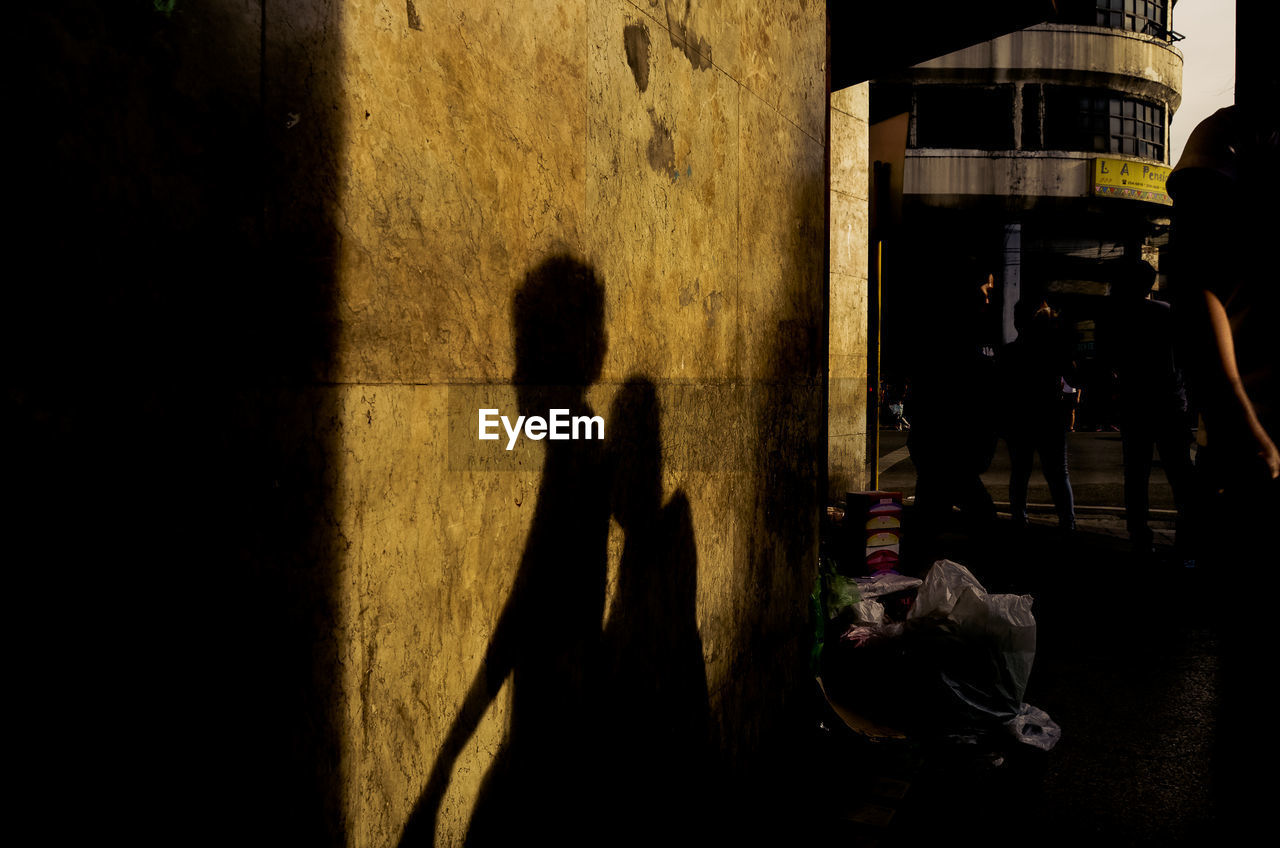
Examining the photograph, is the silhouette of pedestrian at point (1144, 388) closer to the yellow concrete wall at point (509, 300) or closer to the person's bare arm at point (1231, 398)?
the yellow concrete wall at point (509, 300)

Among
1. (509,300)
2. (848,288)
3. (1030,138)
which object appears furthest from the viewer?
(1030,138)

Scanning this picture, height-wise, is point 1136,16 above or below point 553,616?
above

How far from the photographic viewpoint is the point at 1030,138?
26766 mm

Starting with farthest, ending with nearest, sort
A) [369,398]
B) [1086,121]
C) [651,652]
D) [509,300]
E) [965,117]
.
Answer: [1086,121]
[965,117]
[651,652]
[509,300]
[369,398]

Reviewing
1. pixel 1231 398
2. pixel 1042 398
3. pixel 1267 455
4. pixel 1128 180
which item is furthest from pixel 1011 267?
pixel 1267 455

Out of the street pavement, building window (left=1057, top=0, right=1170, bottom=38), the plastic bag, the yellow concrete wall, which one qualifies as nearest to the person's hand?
the street pavement

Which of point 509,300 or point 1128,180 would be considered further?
point 1128,180

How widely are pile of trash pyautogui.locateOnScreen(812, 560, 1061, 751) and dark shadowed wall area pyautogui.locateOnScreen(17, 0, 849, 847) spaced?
0.86m

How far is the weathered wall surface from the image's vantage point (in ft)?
30.2

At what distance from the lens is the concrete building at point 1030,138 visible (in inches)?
1027

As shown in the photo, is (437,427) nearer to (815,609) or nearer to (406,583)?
(406,583)

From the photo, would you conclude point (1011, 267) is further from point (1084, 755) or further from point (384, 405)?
point (384, 405)

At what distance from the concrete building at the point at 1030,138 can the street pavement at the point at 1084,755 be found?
2289cm

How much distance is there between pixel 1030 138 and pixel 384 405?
30.2 meters
